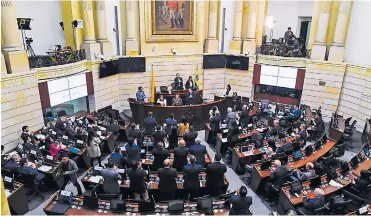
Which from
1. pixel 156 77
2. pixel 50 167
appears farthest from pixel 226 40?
pixel 50 167

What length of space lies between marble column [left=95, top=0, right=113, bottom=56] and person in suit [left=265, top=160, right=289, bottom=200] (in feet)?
36.8

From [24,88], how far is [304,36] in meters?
18.9

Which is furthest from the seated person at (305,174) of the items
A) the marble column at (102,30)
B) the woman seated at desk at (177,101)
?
the marble column at (102,30)

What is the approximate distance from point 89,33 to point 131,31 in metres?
2.61

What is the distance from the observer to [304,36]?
71.5 feet

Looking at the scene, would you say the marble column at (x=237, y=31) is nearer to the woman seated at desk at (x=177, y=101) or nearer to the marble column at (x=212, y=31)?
the marble column at (x=212, y=31)

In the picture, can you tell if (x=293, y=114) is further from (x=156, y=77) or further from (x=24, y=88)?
(x=24, y=88)

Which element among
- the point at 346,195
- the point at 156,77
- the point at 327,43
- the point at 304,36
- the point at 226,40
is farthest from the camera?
the point at 304,36

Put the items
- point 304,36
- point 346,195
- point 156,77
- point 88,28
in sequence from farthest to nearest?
point 304,36 < point 156,77 < point 88,28 < point 346,195

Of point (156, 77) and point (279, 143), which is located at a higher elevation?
point (156, 77)

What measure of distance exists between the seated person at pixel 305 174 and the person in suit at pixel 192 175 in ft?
9.15

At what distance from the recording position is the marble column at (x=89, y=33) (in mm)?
14516

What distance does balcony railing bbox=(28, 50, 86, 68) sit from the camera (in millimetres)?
12422

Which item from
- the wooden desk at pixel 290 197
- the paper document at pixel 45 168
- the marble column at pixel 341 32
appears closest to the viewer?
the wooden desk at pixel 290 197
